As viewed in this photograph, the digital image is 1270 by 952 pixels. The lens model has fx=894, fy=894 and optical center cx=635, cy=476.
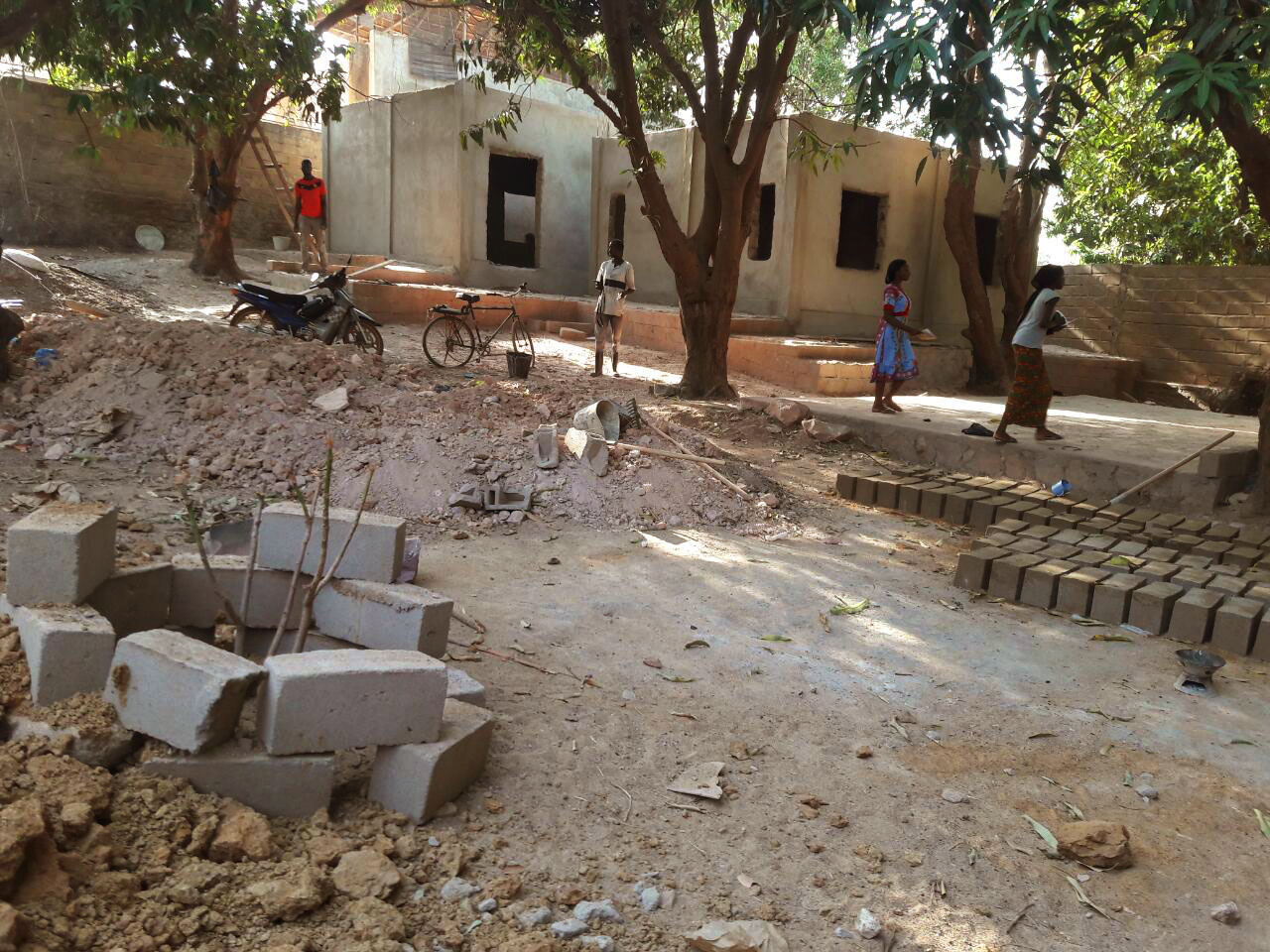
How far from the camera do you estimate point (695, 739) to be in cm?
287

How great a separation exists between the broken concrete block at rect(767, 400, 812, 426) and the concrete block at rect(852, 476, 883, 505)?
1784mm

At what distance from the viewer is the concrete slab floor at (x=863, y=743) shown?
2.20m

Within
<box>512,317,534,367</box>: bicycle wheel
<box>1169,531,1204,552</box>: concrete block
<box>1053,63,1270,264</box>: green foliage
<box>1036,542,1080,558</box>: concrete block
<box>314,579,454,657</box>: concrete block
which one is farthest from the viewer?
<box>1053,63,1270,264</box>: green foliage

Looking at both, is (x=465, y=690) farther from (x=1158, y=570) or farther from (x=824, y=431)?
(x=824, y=431)

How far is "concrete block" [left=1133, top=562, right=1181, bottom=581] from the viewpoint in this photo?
4.28m

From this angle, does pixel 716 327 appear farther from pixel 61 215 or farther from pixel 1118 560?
pixel 61 215

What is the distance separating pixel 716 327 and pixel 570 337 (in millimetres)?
4077

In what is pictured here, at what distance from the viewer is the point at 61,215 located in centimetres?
1384

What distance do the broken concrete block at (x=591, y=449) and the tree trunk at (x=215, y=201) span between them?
8.67 meters

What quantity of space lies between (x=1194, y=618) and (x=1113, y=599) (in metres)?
0.32

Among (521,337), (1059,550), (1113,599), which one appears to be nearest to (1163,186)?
(521,337)

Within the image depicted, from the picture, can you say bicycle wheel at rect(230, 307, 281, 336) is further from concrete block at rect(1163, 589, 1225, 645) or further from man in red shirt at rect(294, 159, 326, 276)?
concrete block at rect(1163, 589, 1225, 645)

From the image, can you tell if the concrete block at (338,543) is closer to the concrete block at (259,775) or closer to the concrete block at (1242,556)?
the concrete block at (259,775)

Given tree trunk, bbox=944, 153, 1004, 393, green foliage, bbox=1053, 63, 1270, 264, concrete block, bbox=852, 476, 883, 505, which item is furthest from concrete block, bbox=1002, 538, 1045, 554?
green foliage, bbox=1053, 63, 1270, 264
